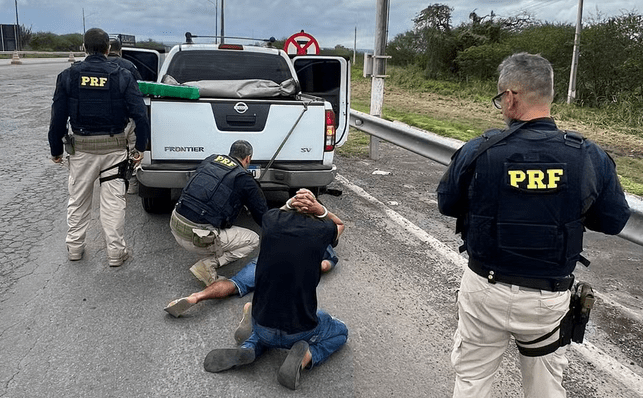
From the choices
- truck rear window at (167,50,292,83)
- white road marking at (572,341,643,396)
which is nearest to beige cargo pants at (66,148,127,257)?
truck rear window at (167,50,292,83)

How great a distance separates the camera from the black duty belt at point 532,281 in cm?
263

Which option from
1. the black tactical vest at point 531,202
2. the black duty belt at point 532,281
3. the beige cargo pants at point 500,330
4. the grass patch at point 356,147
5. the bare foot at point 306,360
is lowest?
the bare foot at point 306,360

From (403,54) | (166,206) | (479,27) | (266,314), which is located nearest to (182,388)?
(266,314)

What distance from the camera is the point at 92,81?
5086 mm

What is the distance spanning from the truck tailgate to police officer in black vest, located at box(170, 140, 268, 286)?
3.47ft

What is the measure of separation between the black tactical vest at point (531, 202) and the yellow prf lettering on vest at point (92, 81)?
360 centimetres

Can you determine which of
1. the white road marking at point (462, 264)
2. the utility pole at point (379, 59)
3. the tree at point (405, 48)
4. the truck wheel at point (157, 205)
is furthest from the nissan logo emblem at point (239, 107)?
the tree at point (405, 48)

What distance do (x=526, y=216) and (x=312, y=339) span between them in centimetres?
164

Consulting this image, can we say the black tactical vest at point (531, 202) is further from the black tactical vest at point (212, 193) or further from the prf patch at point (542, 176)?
the black tactical vest at point (212, 193)

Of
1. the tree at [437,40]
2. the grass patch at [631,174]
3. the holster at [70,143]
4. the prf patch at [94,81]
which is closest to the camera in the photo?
the prf patch at [94,81]

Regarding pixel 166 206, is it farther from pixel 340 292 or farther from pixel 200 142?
pixel 340 292

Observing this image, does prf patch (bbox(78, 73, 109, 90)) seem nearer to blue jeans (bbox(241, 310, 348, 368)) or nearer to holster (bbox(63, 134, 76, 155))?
holster (bbox(63, 134, 76, 155))

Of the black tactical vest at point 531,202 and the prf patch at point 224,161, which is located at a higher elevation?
the black tactical vest at point 531,202

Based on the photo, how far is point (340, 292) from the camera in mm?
4758
